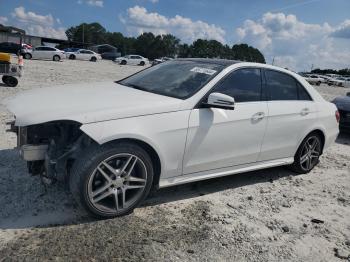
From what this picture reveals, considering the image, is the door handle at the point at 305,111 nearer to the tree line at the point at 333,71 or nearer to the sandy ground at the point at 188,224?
the sandy ground at the point at 188,224

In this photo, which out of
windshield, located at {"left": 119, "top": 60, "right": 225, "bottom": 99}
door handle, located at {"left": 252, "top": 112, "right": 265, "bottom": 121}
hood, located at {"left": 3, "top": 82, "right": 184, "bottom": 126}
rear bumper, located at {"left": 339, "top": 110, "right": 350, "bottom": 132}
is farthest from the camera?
rear bumper, located at {"left": 339, "top": 110, "right": 350, "bottom": 132}

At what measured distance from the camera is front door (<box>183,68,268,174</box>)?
4172mm

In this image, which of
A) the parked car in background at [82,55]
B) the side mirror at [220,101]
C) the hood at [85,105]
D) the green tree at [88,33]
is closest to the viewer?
the hood at [85,105]

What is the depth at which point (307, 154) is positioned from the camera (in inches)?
227

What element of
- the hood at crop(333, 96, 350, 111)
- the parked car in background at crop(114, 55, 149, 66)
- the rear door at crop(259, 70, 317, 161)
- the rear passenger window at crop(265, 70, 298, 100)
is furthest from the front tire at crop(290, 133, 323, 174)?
the parked car in background at crop(114, 55, 149, 66)

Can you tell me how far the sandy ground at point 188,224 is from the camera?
3.32 meters

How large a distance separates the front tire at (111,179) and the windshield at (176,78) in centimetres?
93

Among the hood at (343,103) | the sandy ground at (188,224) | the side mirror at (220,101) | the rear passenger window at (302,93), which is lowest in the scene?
the sandy ground at (188,224)

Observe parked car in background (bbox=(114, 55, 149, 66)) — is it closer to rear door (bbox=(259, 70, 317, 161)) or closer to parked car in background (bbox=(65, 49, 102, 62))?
parked car in background (bbox=(65, 49, 102, 62))

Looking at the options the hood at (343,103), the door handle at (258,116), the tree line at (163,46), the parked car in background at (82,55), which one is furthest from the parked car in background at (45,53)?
the tree line at (163,46)

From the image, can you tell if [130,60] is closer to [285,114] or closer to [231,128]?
[285,114]

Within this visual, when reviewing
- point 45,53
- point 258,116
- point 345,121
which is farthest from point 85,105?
point 45,53

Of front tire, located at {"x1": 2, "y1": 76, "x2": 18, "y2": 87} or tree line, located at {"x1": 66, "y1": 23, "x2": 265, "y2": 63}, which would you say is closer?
front tire, located at {"x1": 2, "y1": 76, "x2": 18, "y2": 87}

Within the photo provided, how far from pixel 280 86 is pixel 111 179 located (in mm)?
2787
